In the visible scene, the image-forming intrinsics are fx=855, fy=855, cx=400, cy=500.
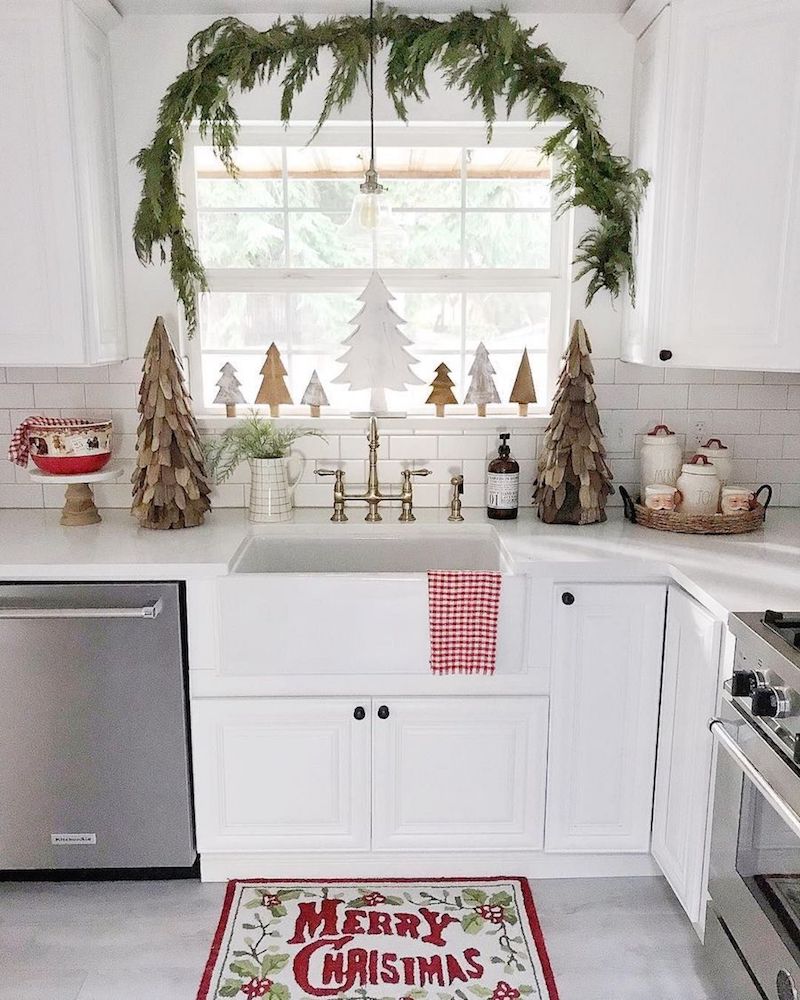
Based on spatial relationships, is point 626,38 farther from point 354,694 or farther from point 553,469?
point 354,694

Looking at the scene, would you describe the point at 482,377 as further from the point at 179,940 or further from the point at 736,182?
the point at 179,940

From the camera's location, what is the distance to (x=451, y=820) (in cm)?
231

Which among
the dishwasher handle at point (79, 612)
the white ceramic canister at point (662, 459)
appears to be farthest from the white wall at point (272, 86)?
the dishwasher handle at point (79, 612)

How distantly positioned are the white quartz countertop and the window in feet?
1.79

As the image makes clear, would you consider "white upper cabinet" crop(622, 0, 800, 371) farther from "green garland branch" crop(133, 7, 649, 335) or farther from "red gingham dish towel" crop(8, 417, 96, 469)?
"red gingham dish towel" crop(8, 417, 96, 469)

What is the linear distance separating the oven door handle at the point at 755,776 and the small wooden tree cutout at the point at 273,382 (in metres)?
1.65

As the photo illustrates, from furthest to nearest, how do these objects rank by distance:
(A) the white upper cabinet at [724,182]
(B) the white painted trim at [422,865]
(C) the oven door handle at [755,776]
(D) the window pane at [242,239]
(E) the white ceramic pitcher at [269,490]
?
(D) the window pane at [242,239]
(E) the white ceramic pitcher at [269,490]
(B) the white painted trim at [422,865]
(A) the white upper cabinet at [724,182]
(C) the oven door handle at [755,776]

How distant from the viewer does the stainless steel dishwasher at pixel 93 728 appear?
217 centimetres

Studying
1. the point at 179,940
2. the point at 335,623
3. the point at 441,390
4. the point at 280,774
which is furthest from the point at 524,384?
the point at 179,940

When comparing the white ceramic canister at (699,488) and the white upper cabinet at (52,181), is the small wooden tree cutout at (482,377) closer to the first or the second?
the white ceramic canister at (699,488)

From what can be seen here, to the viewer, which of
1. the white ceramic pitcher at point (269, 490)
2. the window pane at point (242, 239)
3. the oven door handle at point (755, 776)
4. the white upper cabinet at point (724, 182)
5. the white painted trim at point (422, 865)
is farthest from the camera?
the window pane at point (242, 239)

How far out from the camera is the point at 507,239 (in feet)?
9.16

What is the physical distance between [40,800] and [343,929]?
86 cm

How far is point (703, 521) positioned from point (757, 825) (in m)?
1.00
